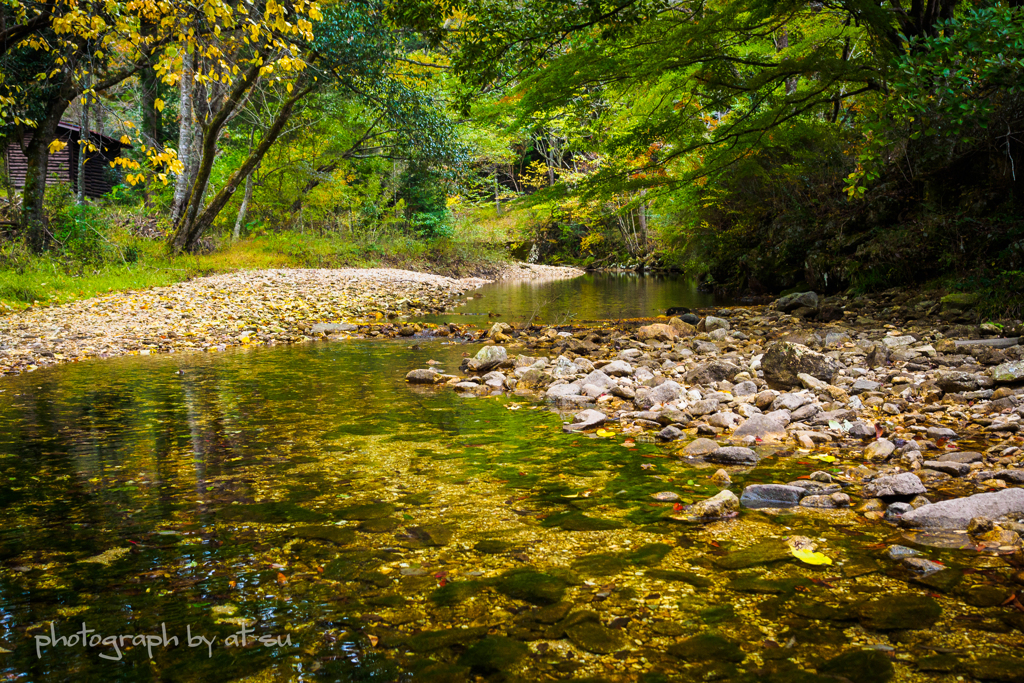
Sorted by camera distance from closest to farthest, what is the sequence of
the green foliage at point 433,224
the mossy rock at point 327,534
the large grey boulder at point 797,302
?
the mossy rock at point 327,534
the large grey boulder at point 797,302
the green foliage at point 433,224

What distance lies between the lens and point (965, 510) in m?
2.73

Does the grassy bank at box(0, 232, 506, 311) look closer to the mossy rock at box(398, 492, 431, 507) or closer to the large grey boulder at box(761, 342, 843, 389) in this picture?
the mossy rock at box(398, 492, 431, 507)

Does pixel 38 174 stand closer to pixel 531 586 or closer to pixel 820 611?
pixel 531 586

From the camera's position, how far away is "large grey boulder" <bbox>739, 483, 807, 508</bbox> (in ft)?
10.1

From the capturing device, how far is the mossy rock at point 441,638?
198cm

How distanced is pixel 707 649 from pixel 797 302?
35.6ft

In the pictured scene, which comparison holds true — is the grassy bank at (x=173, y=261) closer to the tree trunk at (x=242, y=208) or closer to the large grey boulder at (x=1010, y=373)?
the tree trunk at (x=242, y=208)

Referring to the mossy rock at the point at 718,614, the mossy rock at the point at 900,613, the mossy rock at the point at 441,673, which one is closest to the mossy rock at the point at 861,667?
the mossy rock at the point at 900,613

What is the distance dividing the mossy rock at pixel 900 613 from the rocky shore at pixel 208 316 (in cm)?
853

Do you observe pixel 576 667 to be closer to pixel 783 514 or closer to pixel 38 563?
pixel 783 514

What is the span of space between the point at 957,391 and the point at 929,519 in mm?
2608

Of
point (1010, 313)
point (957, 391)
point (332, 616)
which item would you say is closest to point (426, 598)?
point (332, 616)

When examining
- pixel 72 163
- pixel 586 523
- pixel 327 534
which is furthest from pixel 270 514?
pixel 72 163

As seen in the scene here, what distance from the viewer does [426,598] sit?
227cm
